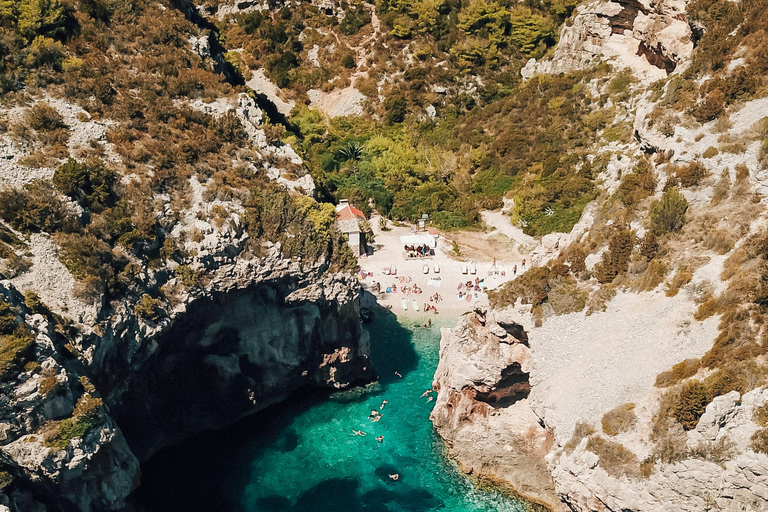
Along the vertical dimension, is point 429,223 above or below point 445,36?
below

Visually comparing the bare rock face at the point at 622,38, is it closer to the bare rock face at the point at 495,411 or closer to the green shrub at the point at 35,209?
the bare rock face at the point at 495,411

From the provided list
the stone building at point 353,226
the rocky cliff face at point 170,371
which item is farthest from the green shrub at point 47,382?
the stone building at point 353,226

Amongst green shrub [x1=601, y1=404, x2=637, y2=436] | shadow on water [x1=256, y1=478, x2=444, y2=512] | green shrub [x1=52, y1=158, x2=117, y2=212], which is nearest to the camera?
green shrub [x1=601, y1=404, x2=637, y2=436]

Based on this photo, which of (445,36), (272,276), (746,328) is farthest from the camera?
(445,36)

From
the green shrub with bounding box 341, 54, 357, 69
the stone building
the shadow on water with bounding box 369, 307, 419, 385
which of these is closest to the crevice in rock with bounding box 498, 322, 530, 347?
the shadow on water with bounding box 369, 307, 419, 385

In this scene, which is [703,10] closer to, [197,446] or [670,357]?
[670,357]

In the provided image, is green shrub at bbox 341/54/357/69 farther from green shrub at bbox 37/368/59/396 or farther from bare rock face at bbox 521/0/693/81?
green shrub at bbox 37/368/59/396

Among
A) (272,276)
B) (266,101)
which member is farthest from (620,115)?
(272,276)
